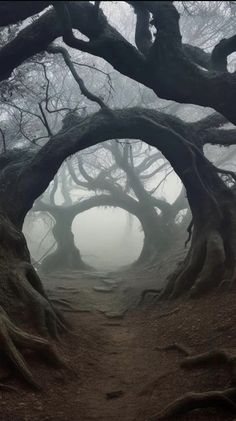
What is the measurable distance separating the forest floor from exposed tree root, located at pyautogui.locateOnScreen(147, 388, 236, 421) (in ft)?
0.27

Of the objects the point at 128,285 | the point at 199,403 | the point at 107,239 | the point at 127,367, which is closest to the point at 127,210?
the point at 128,285

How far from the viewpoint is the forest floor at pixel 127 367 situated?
454 cm

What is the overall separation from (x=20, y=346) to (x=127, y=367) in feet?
5.97

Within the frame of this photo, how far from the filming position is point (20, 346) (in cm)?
566

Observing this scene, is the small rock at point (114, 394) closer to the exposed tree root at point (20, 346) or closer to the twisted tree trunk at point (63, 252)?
the exposed tree root at point (20, 346)

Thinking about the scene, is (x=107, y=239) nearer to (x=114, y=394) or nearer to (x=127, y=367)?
(x=127, y=367)

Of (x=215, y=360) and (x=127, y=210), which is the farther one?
(x=127, y=210)

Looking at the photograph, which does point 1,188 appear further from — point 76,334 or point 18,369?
point 18,369

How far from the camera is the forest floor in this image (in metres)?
4.54

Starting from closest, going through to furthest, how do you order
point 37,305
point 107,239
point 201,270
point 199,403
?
1. point 199,403
2. point 37,305
3. point 201,270
4. point 107,239

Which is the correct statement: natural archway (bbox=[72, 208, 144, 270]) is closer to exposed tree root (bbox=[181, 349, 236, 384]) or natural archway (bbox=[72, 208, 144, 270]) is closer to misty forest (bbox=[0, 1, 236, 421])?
misty forest (bbox=[0, 1, 236, 421])

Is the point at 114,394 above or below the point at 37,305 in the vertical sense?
below

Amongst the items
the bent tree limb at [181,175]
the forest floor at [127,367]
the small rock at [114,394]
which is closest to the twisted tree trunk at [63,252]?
the forest floor at [127,367]

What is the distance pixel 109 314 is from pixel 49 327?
3.60 metres
